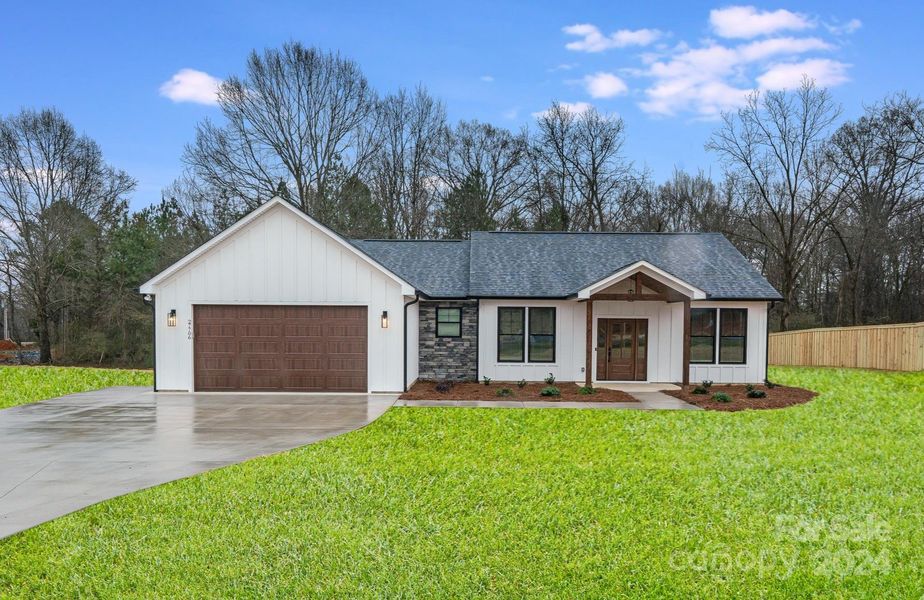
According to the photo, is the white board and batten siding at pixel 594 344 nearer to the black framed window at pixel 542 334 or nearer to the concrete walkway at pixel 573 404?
the black framed window at pixel 542 334

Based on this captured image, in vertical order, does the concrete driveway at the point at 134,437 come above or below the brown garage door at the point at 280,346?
below

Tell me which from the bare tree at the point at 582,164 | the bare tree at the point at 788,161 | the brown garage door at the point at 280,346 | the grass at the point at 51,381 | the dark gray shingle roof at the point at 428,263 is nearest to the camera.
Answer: the grass at the point at 51,381

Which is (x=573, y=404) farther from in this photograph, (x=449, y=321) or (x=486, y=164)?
(x=486, y=164)

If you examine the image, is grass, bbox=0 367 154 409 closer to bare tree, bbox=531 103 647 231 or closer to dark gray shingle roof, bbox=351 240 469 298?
dark gray shingle roof, bbox=351 240 469 298

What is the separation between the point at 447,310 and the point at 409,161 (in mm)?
16484

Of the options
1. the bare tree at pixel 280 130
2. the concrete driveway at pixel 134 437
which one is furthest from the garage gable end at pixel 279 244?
the bare tree at pixel 280 130

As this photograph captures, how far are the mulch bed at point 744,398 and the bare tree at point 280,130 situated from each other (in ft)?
63.0

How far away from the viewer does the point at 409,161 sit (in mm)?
29672

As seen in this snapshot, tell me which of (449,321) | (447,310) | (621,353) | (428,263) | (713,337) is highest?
(428,263)

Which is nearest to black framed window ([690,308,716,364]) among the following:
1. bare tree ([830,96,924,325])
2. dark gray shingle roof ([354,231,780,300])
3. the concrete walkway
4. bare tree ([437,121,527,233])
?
dark gray shingle roof ([354,231,780,300])

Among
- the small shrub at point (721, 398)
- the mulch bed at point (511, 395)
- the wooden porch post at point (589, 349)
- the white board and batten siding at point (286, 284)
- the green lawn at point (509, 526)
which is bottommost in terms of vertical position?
the mulch bed at point (511, 395)

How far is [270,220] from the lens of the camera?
13.4m

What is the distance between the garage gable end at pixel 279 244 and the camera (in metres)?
13.3

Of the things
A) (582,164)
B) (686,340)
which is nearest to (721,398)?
(686,340)
